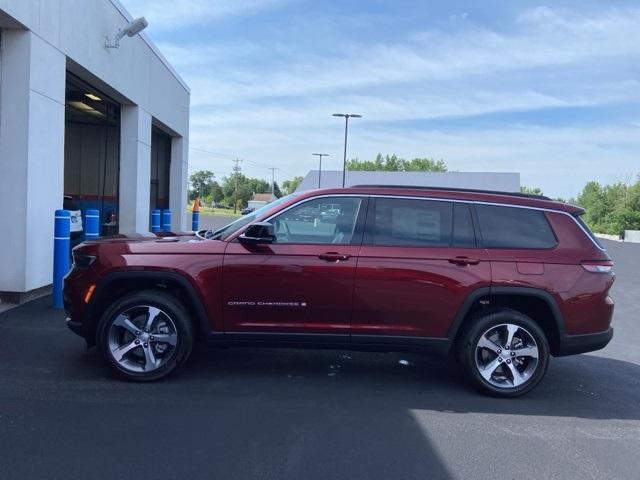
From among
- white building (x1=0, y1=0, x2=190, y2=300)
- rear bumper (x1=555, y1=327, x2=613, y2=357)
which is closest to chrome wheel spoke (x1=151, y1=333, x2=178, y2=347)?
rear bumper (x1=555, y1=327, x2=613, y2=357)

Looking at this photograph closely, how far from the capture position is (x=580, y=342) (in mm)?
5016

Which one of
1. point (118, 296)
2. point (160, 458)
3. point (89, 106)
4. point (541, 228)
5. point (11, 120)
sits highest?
point (89, 106)

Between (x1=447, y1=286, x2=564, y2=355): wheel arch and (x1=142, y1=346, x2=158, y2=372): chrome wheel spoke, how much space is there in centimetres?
258

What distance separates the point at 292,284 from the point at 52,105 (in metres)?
5.69

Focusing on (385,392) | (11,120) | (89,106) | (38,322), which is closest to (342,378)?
(385,392)

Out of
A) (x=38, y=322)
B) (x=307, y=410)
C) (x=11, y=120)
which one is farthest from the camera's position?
(x=11, y=120)

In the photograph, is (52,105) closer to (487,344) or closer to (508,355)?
(487,344)

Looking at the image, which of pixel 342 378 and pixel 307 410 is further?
pixel 342 378

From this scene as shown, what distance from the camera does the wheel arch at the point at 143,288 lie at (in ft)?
16.0

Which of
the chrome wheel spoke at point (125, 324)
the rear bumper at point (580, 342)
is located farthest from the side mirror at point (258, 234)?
the rear bumper at point (580, 342)

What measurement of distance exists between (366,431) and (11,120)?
651 cm

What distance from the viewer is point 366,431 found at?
4.17m

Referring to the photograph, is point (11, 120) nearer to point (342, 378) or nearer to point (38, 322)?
point (38, 322)

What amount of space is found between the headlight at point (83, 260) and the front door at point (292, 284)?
46.7 inches
